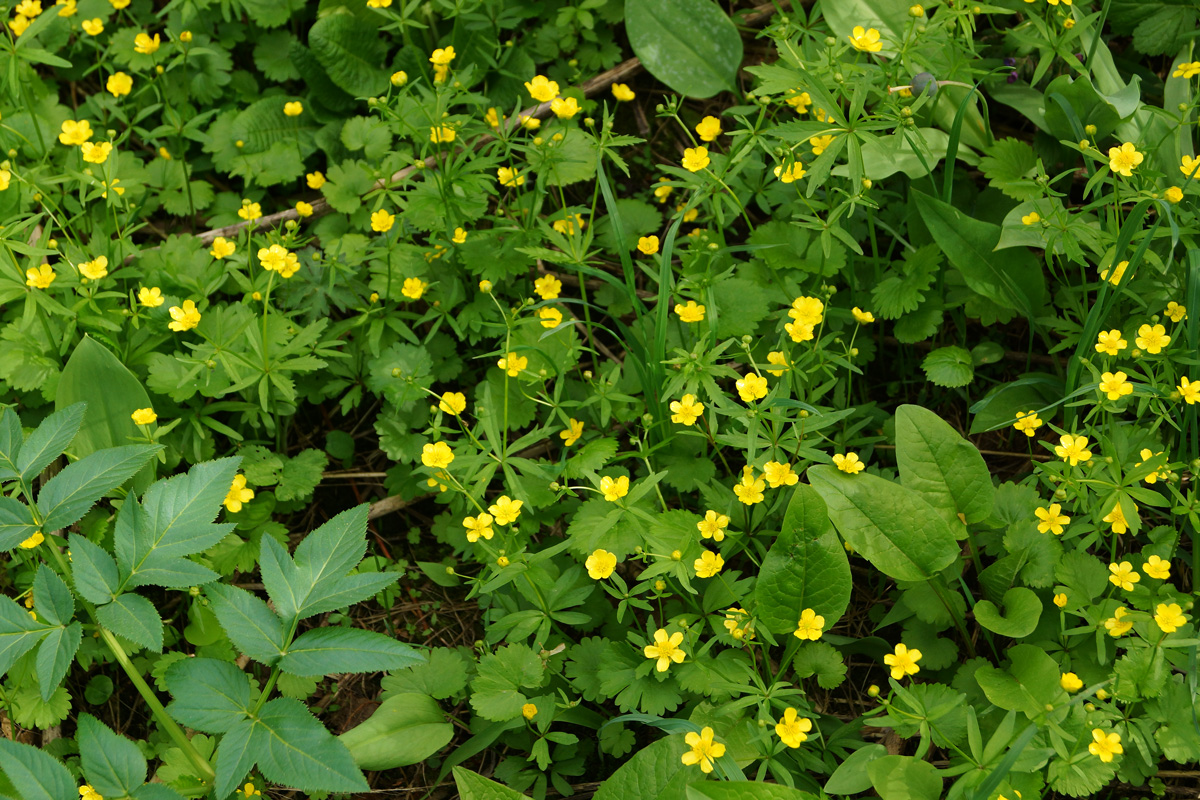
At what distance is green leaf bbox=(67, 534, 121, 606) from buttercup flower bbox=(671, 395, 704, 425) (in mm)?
1248

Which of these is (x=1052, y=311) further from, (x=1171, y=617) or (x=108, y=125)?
(x=108, y=125)

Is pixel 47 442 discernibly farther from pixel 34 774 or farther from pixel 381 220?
pixel 381 220

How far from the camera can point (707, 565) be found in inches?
81.5

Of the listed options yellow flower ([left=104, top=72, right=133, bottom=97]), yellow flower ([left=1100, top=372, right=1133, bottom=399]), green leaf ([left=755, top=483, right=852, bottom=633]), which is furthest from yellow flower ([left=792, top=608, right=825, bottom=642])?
yellow flower ([left=104, top=72, right=133, bottom=97])

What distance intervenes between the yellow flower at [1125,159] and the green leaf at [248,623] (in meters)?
2.21

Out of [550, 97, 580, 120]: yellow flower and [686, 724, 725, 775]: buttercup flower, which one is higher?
[550, 97, 580, 120]: yellow flower

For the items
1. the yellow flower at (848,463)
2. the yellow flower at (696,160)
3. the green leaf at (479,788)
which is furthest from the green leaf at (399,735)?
the yellow flower at (696,160)

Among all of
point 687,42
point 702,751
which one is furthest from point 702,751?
point 687,42

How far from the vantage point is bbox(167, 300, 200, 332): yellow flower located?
2.53 meters

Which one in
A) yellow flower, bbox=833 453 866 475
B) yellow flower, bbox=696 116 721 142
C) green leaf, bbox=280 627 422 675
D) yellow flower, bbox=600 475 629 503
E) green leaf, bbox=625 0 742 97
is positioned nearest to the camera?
green leaf, bbox=280 627 422 675

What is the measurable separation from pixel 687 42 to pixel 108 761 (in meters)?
2.68

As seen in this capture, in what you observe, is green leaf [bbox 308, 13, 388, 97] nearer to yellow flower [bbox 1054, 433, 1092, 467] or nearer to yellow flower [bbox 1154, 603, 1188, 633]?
yellow flower [bbox 1054, 433, 1092, 467]

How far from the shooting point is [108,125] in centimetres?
337

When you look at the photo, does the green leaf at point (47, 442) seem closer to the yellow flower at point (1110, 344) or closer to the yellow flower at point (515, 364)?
the yellow flower at point (515, 364)
